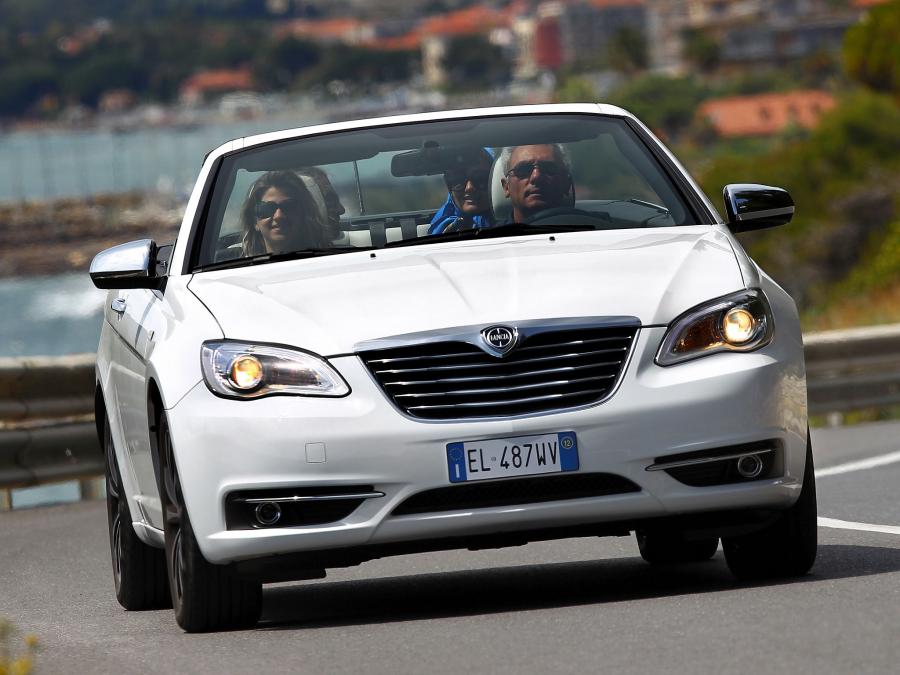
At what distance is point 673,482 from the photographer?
5.80 meters

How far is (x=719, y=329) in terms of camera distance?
19.2 feet

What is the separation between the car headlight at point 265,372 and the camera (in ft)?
18.7

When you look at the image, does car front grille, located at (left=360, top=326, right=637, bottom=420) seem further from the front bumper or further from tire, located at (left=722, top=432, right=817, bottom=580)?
tire, located at (left=722, top=432, right=817, bottom=580)

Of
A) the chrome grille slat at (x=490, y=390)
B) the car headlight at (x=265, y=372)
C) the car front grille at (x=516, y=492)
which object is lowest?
the car front grille at (x=516, y=492)

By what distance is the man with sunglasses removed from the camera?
22.4ft

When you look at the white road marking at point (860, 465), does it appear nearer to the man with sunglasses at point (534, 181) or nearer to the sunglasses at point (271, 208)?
the man with sunglasses at point (534, 181)

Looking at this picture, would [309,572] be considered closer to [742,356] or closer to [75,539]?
[742,356]

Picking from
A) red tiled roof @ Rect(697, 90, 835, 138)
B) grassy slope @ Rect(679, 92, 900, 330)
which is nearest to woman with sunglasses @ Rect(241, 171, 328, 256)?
grassy slope @ Rect(679, 92, 900, 330)

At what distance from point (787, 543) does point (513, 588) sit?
3.42ft

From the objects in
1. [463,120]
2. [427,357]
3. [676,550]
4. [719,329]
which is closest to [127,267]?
[463,120]

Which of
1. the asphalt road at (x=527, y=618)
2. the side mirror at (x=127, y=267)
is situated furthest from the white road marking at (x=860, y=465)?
the side mirror at (x=127, y=267)

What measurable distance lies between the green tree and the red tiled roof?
6165 cm

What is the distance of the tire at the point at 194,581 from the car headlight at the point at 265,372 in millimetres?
290

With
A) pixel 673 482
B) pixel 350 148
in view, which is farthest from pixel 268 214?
pixel 673 482
